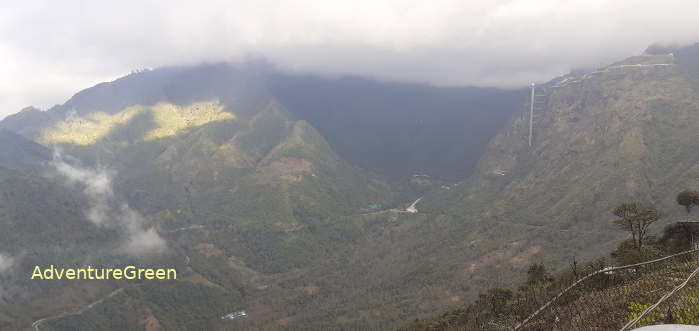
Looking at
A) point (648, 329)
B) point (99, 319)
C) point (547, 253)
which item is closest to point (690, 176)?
point (547, 253)

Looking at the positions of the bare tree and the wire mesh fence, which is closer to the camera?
the wire mesh fence

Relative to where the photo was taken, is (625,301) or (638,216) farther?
(638,216)

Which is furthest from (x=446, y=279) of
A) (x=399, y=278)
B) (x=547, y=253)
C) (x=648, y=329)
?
(x=648, y=329)

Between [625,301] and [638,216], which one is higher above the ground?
[638,216]

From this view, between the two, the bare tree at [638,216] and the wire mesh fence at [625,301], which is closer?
the wire mesh fence at [625,301]

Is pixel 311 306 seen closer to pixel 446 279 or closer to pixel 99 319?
pixel 446 279

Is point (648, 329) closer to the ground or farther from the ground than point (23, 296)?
farther from the ground

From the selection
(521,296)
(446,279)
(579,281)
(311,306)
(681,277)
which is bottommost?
(311,306)

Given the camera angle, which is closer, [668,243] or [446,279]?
[668,243]

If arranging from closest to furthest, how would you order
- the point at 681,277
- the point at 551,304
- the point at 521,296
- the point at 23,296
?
the point at 681,277
the point at 551,304
the point at 521,296
the point at 23,296

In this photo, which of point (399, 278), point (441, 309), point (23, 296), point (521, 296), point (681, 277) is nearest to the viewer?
point (681, 277)
